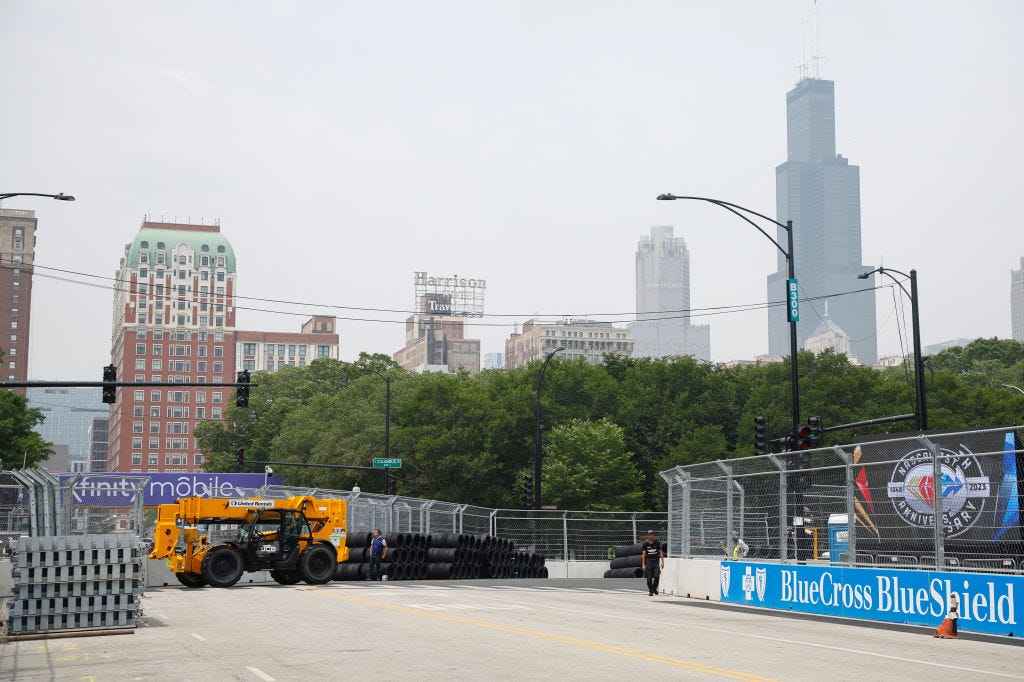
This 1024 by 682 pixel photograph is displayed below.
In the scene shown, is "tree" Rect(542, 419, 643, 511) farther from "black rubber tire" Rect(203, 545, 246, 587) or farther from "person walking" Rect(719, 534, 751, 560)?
"person walking" Rect(719, 534, 751, 560)

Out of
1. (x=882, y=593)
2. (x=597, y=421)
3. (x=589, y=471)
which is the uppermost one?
(x=597, y=421)

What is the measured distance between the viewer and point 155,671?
12.5 meters

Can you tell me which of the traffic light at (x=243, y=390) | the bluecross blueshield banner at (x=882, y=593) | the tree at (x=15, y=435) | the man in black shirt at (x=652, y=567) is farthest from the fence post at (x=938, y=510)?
the tree at (x=15, y=435)

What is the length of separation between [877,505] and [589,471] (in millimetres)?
51955

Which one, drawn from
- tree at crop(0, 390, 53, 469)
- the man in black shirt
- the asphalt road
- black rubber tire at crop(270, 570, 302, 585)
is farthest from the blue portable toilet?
tree at crop(0, 390, 53, 469)

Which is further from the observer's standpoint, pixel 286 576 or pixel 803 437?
pixel 286 576

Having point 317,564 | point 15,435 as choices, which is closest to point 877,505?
point 317,564

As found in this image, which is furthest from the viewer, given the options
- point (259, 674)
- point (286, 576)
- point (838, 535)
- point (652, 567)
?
point (286, 576)

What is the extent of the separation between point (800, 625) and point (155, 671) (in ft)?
35.5

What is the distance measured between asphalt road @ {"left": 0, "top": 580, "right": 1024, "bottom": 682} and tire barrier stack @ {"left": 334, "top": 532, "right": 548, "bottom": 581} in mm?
15008

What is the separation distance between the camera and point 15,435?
8062cm

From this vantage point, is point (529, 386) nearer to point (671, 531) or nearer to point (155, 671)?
point (671, 531)

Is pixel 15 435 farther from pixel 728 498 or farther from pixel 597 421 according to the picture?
pixel 728 498

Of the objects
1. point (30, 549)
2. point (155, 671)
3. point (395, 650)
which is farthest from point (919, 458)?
point (30, 549)
